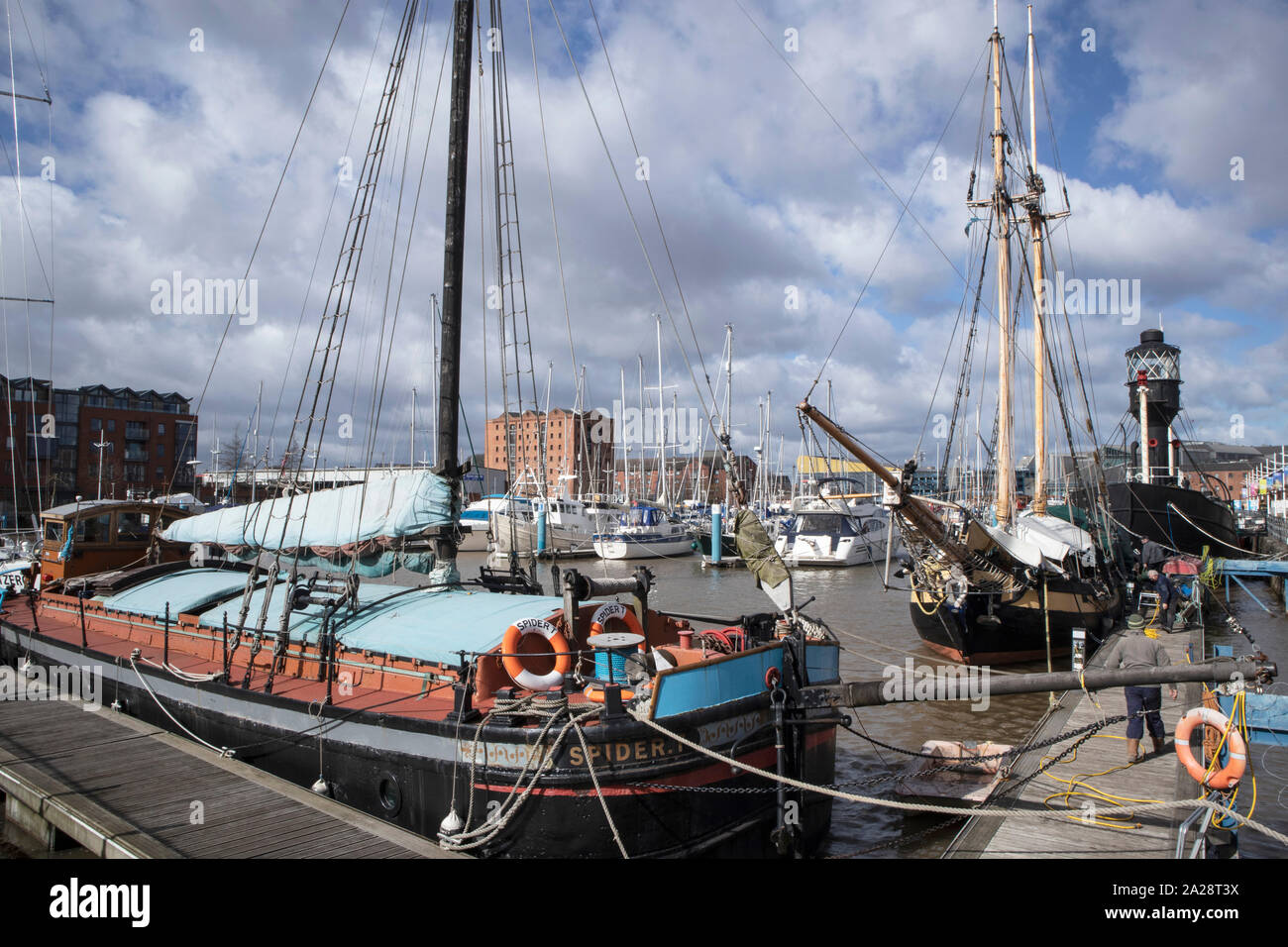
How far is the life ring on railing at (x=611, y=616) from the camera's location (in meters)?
9.07

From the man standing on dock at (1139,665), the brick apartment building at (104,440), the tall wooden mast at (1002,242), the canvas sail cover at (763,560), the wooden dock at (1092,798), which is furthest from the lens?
the brick apartment building at (104,440)

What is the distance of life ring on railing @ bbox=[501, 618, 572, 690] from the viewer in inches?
318

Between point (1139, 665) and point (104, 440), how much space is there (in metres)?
90.5

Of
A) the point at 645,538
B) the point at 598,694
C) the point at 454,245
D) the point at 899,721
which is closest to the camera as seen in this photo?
the point at 598,694

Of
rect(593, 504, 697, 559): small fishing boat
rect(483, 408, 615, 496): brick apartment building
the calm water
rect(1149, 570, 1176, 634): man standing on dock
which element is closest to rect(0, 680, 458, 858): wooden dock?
the calm water

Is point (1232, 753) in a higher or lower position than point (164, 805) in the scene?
higher

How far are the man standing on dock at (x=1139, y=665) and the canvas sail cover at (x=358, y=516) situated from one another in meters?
9.33

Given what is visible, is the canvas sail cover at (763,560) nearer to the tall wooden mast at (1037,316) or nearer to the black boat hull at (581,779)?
the black boat hull at (581,779)

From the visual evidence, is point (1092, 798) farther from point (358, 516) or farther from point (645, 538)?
point (645, 538)

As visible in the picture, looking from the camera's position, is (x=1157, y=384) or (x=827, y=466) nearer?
(x=827, y=466)

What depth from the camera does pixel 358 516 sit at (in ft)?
39.3

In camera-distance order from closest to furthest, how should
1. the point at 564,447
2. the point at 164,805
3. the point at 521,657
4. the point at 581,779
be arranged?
the point at 581,779 < the point at 521,657 < the point at 164,805 < the point at 564,447

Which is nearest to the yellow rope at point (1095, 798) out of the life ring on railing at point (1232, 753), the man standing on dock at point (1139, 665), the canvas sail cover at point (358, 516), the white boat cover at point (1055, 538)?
the man standing on dock at point (1139, 665)

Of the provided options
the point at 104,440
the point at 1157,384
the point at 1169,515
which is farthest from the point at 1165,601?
the point at 104,440
